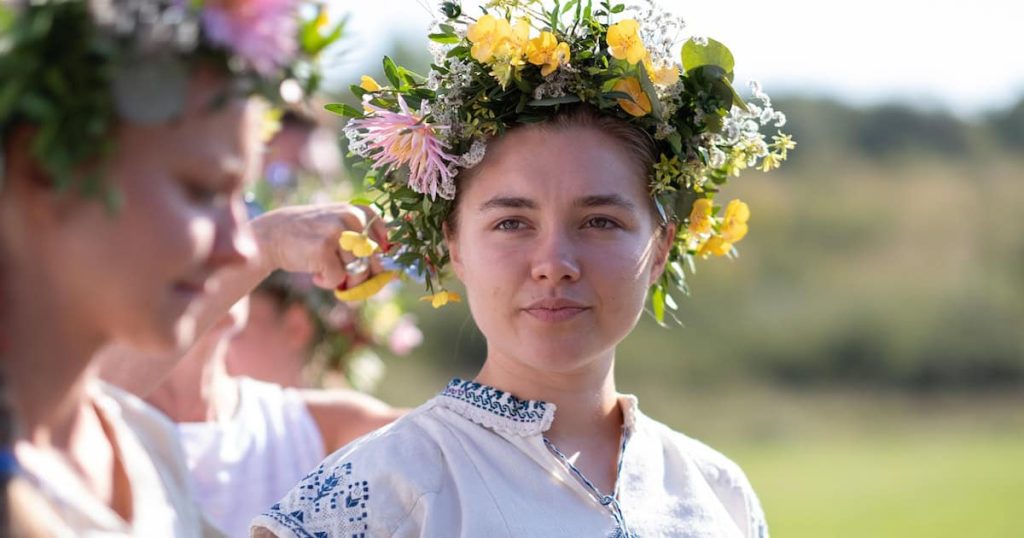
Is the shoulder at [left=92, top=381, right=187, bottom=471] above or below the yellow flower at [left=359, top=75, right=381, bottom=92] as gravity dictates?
below

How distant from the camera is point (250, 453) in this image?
3.92 metres

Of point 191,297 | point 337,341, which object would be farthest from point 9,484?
point 337,341

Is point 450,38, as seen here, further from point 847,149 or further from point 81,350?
point 847,149

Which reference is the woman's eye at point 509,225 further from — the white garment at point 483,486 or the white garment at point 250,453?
the white garment at point 250,453

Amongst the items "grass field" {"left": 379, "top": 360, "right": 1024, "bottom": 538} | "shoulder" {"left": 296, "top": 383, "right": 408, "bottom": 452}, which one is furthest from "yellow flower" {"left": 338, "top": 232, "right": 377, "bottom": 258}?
"grass field" {"left": 379, "top": 360, "right": 1024, "bottom": 538}

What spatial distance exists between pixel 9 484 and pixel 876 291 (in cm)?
2913

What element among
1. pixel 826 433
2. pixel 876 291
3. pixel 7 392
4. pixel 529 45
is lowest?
pixel 7 392

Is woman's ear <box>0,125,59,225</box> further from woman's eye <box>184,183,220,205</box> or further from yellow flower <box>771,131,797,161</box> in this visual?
yellow flower <box>771,131,797,161</box>

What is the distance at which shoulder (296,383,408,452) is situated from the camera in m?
4.04

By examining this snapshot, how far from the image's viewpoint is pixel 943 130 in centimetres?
3238

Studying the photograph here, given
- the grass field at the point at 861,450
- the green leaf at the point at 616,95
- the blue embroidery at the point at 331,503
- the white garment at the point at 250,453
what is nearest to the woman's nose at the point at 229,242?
the blue embroidery at the point at 331,503

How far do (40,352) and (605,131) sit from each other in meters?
1.58

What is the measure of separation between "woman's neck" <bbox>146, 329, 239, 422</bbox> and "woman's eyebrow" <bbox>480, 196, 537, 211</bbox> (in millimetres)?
1274

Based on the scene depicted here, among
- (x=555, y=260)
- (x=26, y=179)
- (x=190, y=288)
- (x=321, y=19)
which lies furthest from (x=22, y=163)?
(x=555, y=260)
